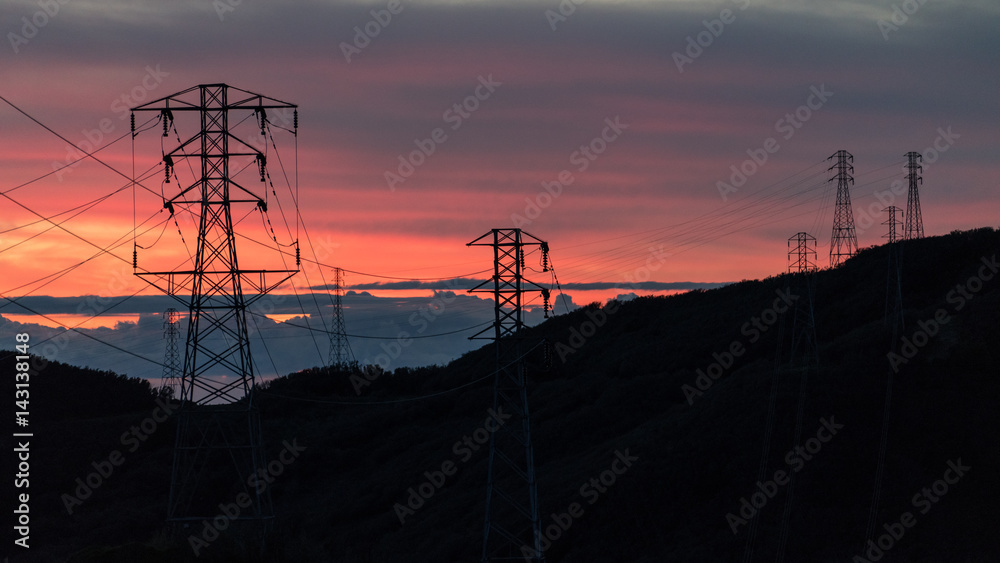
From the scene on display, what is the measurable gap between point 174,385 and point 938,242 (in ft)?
265

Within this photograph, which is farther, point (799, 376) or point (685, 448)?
point (799, 376)

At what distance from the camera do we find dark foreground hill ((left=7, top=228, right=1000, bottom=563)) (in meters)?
Result: 51.1

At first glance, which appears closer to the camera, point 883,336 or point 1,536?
point 1,536

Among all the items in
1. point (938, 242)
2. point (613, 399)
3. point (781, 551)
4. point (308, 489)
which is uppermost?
point (938, 242)

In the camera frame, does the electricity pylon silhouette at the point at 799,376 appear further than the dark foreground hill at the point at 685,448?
No

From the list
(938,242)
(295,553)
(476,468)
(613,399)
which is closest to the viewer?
(295,553)

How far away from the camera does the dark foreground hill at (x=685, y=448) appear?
51.1 metres

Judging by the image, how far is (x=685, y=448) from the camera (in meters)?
61.2

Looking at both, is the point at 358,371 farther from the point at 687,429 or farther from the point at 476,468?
the point at 687,429

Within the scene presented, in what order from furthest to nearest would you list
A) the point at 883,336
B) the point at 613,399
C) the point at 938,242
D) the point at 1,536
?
the point at 938,242, the point at 613,399, the point at 883,336, the point at 1,536

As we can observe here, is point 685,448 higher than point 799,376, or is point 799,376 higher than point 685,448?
point 799,376

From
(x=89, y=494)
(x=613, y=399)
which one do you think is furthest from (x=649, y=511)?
(x=89, y=494)

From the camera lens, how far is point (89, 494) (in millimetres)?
77312

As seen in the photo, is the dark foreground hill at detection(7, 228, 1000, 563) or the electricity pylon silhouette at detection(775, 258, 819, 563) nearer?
the electricity pylon silhouette at detection(775, 258, 819, 563)
